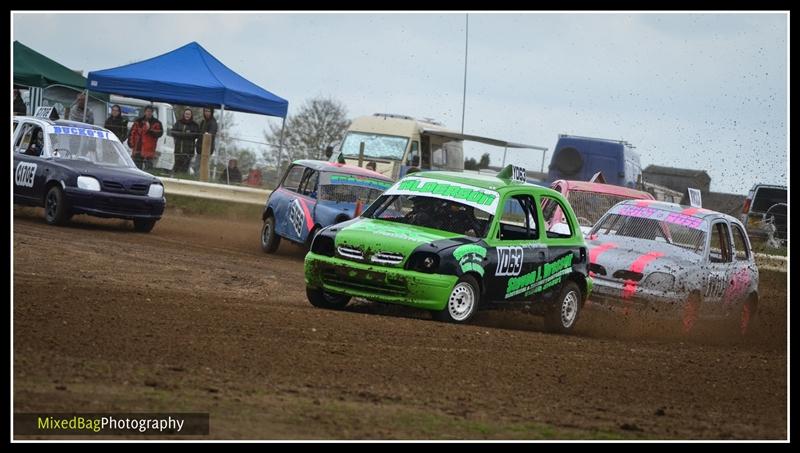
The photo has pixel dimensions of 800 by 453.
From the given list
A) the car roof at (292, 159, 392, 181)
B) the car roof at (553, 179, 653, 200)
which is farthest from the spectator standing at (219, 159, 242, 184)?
the car roof at (553, 179, 653, 200)

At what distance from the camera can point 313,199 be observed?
1739 cm

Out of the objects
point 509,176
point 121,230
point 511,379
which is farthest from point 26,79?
point 511,379

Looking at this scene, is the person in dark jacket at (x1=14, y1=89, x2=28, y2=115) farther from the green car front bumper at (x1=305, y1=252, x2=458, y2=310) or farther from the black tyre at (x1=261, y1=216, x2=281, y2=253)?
the green car front bumper at (x1=305, y1=252, x2=458, y2=310)

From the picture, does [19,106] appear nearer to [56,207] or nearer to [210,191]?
[210,191]

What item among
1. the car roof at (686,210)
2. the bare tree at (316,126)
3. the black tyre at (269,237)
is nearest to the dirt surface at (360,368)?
the car roof at (686,210)

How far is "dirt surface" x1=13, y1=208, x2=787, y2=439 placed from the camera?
6.89 m

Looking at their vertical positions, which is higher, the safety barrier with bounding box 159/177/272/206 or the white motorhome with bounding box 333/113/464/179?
the white motorhome with bounding box 333/113/464/179

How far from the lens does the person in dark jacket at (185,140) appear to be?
24422 millimetres

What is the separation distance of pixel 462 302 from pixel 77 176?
8407 mm

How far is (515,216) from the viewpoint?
12.1m

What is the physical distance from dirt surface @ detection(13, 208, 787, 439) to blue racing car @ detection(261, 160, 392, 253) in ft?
12.9
